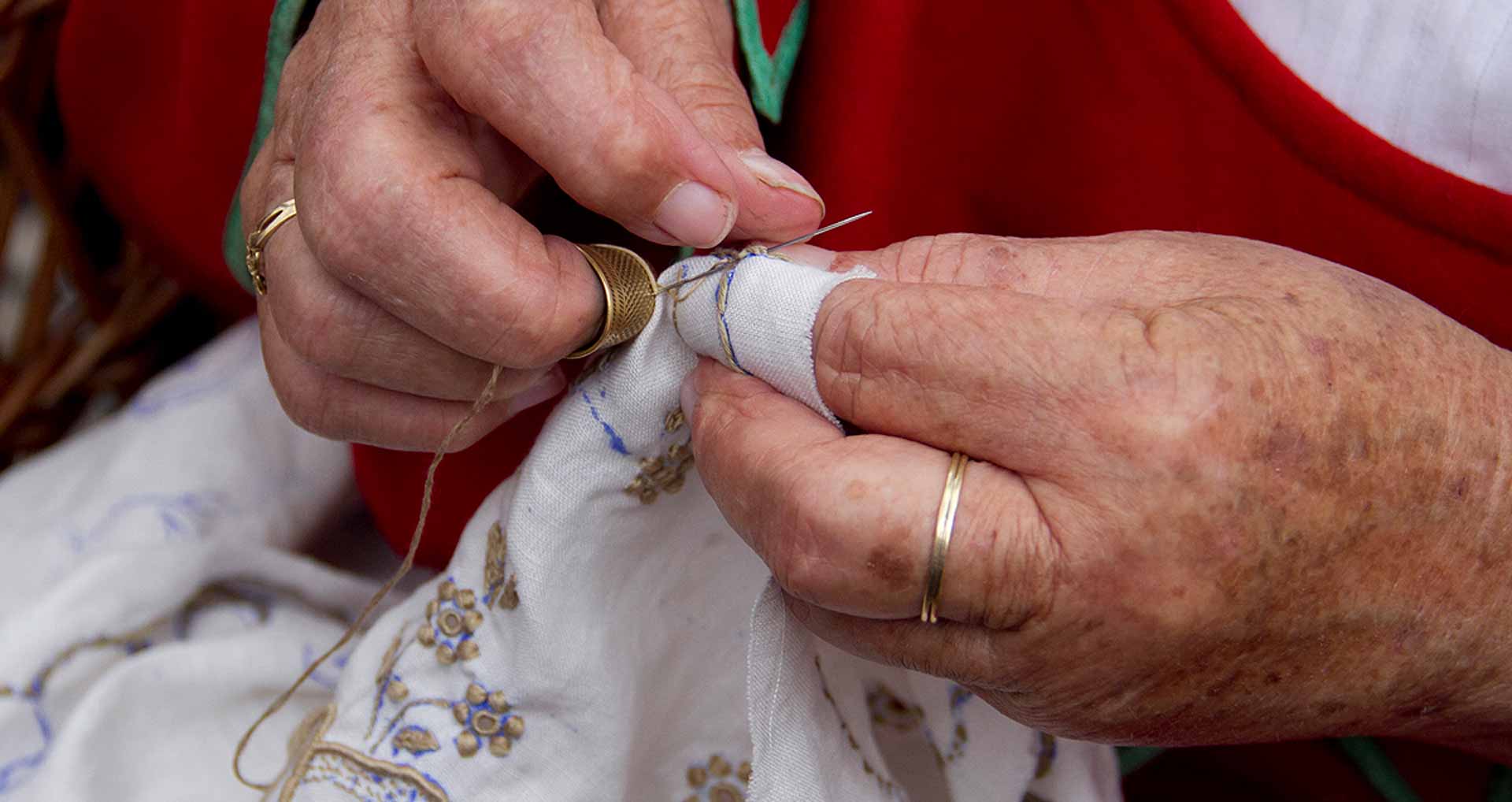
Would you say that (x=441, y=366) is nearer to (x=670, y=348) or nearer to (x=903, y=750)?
(x=670, y=348)

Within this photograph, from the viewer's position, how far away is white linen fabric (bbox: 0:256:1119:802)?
2.14 ft

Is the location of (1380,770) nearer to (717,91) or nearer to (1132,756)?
(1132,756)

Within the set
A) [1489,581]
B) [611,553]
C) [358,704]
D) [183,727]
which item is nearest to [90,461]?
[183,727]

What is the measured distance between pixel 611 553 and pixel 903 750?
0.26 meters

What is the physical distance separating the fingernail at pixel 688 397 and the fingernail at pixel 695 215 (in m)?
0.08

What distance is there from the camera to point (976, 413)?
1.77 ft

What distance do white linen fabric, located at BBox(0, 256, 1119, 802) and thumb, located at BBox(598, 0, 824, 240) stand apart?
0.05 metres

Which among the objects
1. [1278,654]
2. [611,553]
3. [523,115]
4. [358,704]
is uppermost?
[523,115]

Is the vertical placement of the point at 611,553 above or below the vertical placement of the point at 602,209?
below

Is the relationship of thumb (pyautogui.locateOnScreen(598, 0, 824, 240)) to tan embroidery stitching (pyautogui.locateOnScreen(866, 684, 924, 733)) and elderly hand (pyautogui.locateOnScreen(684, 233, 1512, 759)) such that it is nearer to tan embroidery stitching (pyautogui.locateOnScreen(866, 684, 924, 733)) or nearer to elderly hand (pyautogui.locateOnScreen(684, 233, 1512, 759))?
elderly hand (pyautogui.locateOnScreen(684, 233, 1512, 759))

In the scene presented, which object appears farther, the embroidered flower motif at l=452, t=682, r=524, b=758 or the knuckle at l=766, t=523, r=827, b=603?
the embroidered flower motif at l=452, t=682, r=524, b=758

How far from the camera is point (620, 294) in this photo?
637 mm

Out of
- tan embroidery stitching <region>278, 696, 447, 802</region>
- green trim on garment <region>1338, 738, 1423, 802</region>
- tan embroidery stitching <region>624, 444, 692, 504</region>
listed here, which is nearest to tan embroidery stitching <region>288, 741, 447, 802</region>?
tan embroidery stitching <region>278, 696, 447, 802</region>

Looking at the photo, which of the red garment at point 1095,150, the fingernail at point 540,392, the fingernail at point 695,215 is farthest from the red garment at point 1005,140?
the fingernail at point 695,215
